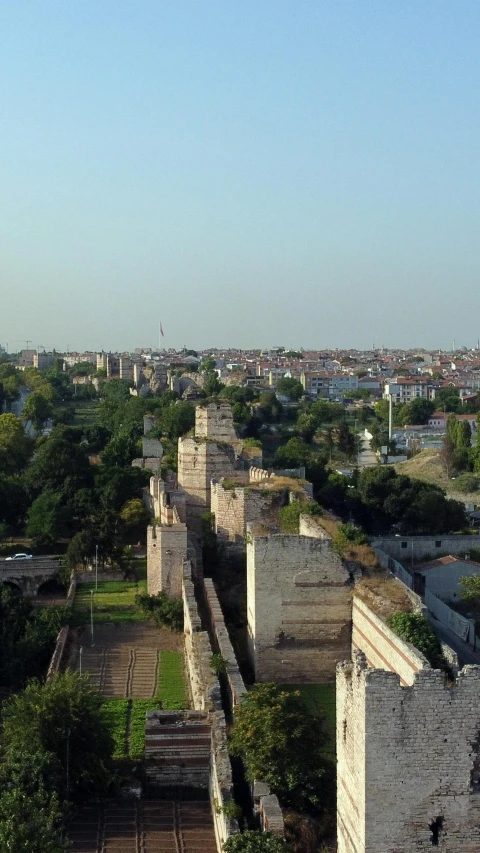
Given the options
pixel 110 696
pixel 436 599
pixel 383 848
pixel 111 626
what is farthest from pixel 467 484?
pixel 383 848

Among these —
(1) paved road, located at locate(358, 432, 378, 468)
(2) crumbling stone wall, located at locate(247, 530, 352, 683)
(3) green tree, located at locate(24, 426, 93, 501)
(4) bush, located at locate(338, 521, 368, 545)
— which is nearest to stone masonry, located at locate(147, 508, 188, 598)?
(2) crumbling stone wall, located at locate(247, 530, 352, 683)

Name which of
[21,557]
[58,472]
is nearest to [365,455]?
[58,472]

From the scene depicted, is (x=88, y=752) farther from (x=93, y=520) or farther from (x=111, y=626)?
(x=93, y=520)

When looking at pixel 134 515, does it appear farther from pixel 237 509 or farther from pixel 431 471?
pixel 431 471

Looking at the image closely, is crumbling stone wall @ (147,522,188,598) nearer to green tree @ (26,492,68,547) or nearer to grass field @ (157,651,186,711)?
grass field @ (157,651,186,711)

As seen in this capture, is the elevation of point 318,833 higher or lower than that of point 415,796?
lower

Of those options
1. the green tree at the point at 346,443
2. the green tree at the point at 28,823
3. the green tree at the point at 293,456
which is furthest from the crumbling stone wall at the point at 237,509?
the green tree at the point at 346,443
